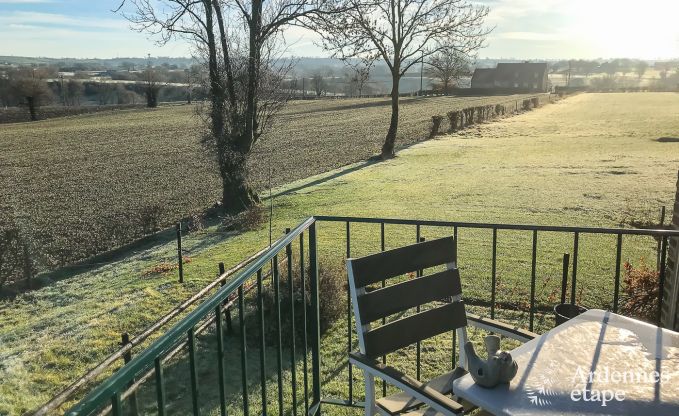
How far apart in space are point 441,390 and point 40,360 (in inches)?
205

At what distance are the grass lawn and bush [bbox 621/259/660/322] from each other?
612 mm

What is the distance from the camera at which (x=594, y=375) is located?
2.05 meters

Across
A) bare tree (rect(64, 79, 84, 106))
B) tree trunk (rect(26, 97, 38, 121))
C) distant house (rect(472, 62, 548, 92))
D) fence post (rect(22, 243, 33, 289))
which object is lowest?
fence post (rect(22, 243, 33, 289))

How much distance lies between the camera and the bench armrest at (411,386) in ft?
6.67

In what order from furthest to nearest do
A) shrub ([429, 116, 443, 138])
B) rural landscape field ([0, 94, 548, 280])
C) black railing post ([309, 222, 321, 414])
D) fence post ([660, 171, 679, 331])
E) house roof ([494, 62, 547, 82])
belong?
house roof ([494, 62, 547, 82])
shrub ([429, 116, 443, 138])
rural landscape field ([0, 94, 548, 280])
fence post ([660, 171, 679, 331])
black railing post ([309, 222, 321, 414])

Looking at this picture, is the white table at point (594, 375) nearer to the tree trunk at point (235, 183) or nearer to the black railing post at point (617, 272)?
the black railing post at point (617, 272)

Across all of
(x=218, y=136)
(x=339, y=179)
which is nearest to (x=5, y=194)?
(x=218, y=136)

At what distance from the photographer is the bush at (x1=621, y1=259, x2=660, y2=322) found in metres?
5.65

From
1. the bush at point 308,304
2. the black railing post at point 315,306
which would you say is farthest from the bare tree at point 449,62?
the black railing post at point 315,306

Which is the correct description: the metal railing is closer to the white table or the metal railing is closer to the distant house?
the white table

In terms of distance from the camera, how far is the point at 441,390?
2611 millimetres

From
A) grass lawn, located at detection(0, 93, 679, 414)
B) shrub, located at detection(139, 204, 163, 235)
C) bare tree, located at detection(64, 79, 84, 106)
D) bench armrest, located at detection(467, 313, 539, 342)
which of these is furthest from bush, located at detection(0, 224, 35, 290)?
bare tree, located at detection(64, 79, 84, 106)

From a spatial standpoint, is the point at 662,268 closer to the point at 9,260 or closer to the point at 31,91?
the point at 9,260

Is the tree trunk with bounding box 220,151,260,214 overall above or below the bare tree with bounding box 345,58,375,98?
below
